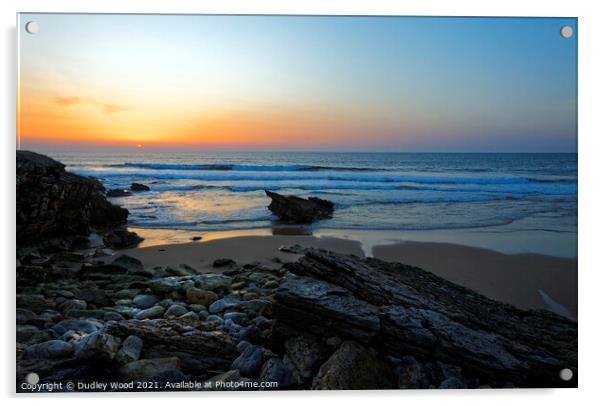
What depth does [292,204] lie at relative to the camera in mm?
3760

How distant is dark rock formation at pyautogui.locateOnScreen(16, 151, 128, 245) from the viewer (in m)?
3.37

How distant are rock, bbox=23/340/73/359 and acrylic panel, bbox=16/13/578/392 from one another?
0.06ft

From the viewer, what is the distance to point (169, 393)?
302 centimetres

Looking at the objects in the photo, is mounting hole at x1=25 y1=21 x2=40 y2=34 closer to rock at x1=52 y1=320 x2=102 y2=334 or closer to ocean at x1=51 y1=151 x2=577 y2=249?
ocean at x1=51 y1=151 x2=577 y2=249

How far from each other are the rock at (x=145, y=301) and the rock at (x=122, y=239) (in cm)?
56

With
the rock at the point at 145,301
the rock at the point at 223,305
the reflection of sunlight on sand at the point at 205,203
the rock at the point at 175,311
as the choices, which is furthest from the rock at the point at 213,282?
the reflection of sunlight on sand at the point at 205,203

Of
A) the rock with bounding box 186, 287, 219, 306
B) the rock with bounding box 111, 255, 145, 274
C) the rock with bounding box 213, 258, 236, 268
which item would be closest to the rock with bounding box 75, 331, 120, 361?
the rock with bounding box 186, 287, 219, 306

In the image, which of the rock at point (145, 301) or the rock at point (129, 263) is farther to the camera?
the rock at point (129, 263)

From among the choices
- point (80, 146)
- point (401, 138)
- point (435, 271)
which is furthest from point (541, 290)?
point (80, 146)

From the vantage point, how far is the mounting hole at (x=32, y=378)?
2.96 metres

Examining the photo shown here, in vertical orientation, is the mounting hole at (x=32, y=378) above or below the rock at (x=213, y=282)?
below

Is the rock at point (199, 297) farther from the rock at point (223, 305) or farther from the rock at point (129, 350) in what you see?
the rock at point (129, 350)

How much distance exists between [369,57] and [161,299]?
2591 millimetres

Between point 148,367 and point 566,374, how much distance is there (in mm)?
3009
